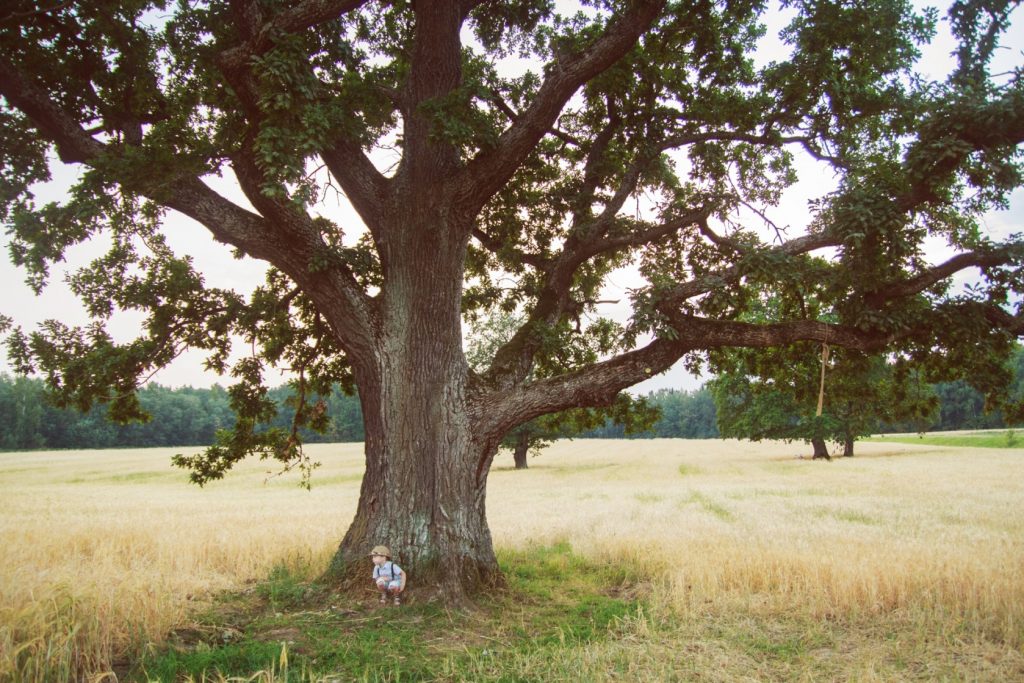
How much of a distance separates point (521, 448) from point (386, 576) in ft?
121

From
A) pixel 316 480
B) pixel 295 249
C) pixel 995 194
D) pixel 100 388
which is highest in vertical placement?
pixel 995 194

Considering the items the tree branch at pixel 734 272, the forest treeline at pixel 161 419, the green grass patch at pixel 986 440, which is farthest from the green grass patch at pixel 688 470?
the tree branch at pixel 734 272

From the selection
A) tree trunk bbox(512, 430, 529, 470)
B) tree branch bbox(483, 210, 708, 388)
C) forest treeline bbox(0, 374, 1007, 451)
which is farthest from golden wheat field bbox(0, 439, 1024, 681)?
forest treeline bbox(0, 374, 1007, 451)

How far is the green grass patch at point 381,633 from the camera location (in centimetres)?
589

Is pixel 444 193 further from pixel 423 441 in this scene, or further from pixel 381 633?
pixel 381 633

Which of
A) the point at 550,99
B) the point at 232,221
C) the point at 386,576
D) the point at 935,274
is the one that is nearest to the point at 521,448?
the point at 386,576

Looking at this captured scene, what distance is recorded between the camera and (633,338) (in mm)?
8484

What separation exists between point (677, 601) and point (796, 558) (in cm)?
343

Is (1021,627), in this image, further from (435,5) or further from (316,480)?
(316,480)

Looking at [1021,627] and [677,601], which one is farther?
[677,601]

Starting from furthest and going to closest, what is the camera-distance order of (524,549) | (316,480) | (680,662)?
(316,480) → (524,549) → (680,662)

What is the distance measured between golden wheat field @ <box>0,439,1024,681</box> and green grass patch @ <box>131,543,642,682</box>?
0.53 m

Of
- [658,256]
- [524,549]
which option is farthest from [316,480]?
[658,256]

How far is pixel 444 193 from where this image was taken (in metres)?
9.18
